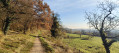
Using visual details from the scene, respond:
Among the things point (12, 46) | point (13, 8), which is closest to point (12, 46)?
point (12, 46)

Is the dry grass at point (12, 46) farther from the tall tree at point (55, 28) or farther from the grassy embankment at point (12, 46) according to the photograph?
the tall tree at point (55, 28)

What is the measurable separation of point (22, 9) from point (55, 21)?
15.7m

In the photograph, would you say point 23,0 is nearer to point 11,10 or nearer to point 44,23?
point 11,10

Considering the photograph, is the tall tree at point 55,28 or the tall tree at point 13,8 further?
the tall tree at point 55,28

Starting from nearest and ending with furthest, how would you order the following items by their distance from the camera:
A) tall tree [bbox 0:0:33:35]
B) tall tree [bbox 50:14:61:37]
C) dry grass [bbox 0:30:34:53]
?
dry grass [bbox 0:30:34:53] → tall tree [bbox 0:0:33:35] → tall tree [bbox 50:14:61:37]

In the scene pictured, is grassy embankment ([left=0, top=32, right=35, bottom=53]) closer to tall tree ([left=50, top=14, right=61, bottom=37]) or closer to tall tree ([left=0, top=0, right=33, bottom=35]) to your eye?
tall tree ([left=0, top=0, right=33, bottom=35])

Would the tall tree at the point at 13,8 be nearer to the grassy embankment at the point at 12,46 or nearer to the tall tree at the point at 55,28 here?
the grassy embankment at the point at 12,46

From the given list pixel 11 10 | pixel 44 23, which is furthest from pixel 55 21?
pixel 11 10

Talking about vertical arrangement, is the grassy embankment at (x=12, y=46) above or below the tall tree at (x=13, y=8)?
below

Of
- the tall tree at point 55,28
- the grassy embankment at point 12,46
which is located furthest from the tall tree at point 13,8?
the tall tree at point 55,28

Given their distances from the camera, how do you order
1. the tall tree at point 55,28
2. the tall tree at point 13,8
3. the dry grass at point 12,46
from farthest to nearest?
the tall tree at point 55,28
the tall tree at point 13,8
the dry grass at point 12,46

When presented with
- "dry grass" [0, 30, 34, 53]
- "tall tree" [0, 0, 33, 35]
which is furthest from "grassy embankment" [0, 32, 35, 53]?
"tall tree" [0, 0, 33, 35]

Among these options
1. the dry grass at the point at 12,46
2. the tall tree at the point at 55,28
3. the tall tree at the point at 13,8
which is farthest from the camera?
the tall tree at the point at 55,28

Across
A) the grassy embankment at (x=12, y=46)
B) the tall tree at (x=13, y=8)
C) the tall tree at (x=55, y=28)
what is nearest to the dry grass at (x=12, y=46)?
the grassy embankment at (x=12, y=46)
